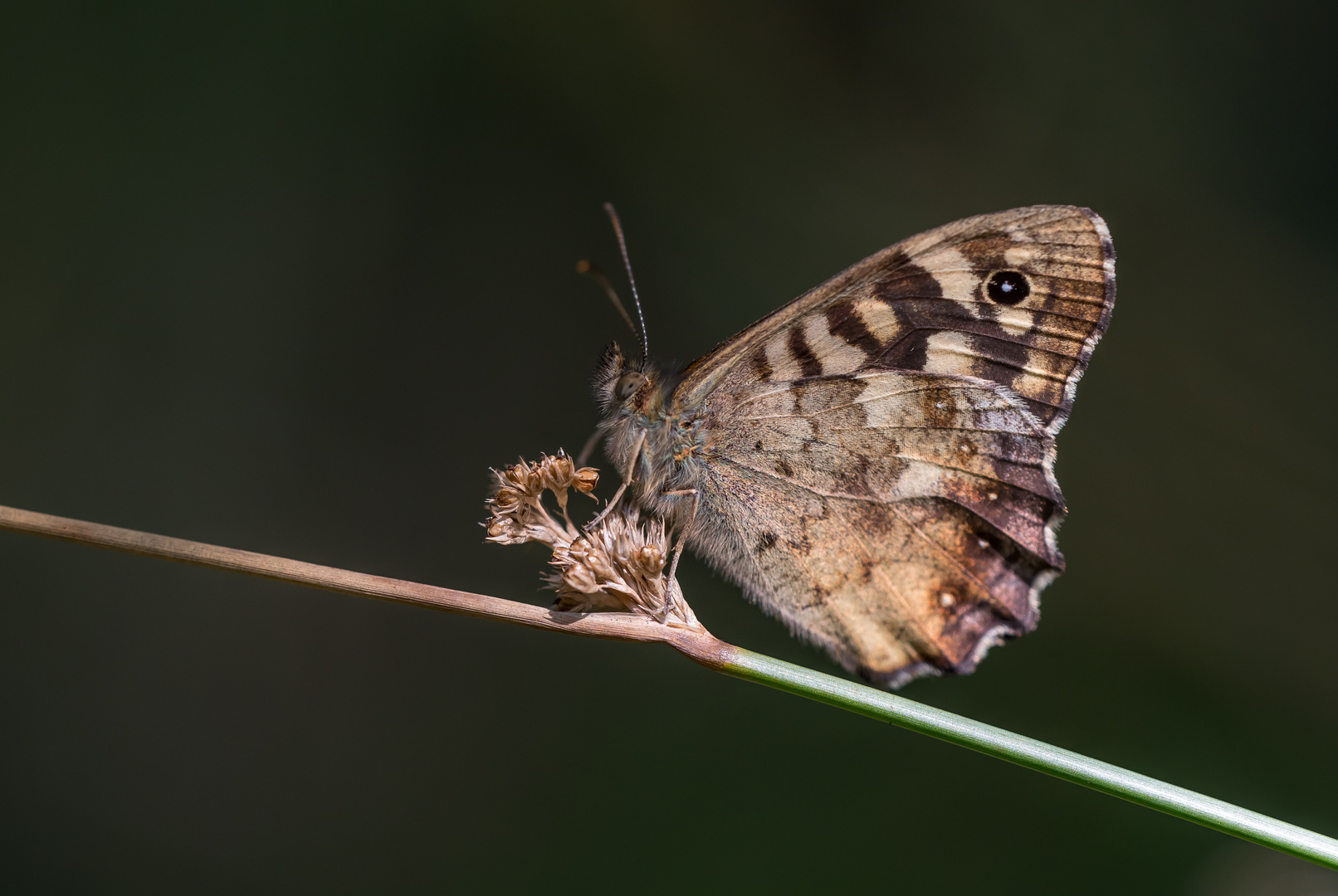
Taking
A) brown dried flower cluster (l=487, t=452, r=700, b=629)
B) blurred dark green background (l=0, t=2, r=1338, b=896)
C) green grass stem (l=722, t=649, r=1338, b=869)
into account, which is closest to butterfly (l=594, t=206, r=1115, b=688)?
→ brown dried flower cluster (l=487, t=452, r=700, b=629)

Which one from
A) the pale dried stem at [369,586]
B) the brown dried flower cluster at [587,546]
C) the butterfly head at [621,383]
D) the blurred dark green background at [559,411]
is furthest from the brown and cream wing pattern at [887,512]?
the blurred dark green background at [559,411]

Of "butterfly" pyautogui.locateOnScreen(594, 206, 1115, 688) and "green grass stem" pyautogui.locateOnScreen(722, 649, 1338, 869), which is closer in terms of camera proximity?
"green grass stem" pyautogui.locateOnScreen(722, 649, 1338, 869)

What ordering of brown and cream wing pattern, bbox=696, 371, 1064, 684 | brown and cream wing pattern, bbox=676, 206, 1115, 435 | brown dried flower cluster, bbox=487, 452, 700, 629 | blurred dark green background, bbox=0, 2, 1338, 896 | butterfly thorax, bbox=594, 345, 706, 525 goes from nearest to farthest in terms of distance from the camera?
brown dried flower cluster, bbox=487, 452, 700, 629 → brown and cream wing pattern, bbox=696, 371, 1064, 684 → brown and cream wing pattern, bbox=676, 206, 1115, 435 → butterfly thorax, bbox=594, 345, 706, 525 → blurred dark green background, bbox=0, 2, 1338, 896

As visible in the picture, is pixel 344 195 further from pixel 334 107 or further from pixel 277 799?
pixel 277 799

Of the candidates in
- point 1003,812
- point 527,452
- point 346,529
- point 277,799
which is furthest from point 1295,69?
point 277,799

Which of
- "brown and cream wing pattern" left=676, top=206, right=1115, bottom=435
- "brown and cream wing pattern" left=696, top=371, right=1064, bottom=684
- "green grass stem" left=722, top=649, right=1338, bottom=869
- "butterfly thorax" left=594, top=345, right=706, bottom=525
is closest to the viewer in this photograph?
"green grass stem" left=722, top=649, right=1338, bottom=869

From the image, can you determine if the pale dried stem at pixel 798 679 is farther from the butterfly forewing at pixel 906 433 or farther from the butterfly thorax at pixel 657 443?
the butterfly thorax at pixel 657 443

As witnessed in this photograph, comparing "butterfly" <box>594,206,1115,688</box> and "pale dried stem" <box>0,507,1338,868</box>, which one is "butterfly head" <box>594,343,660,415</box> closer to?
"butterfly" <box>594,206,1115,688</box>
